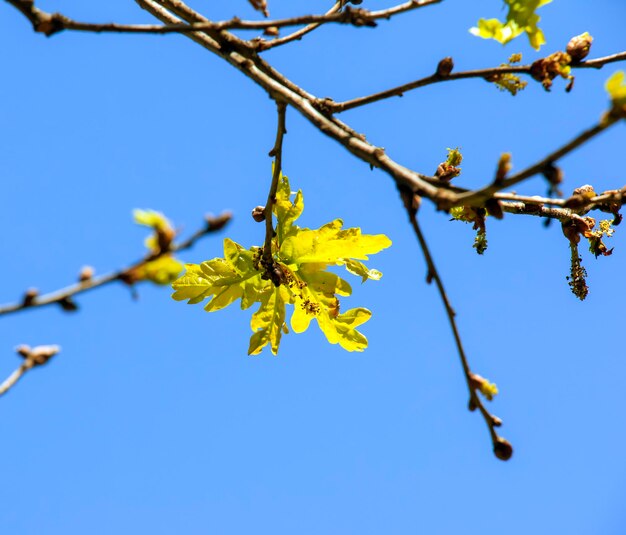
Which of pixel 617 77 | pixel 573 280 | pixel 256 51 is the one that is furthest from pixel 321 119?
pixel 573 280

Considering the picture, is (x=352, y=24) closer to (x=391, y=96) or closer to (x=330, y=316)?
(x=391, y=96)

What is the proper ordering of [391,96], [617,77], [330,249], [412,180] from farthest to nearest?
[330,249] → [391,96] → [412,180] → [617,77]

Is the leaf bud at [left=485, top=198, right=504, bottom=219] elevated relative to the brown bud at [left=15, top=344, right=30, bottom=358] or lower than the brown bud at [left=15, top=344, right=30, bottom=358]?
elevated

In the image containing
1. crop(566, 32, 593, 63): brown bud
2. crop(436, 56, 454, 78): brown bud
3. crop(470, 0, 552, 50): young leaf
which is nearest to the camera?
crop(436, 56, 454, 78): brown bud

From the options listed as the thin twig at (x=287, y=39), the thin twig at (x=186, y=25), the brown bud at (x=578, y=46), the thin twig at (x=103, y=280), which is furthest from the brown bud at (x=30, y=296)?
the brown bud at (x=578, y=46)

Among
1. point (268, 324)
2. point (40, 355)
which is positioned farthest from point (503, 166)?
point (268, 324)

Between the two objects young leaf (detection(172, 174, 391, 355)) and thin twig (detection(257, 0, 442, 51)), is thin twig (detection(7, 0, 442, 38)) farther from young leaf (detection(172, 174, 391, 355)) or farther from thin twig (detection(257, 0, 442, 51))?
young leaf (detection(172, 174, 391, 355))

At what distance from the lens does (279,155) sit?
2.46 metres

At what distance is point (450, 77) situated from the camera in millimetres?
2094

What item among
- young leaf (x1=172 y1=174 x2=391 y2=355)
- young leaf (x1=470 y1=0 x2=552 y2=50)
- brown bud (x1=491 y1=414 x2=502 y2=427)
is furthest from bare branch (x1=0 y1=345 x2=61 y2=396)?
young leaf (x1=470 y1=0 x2=552 y2=50)

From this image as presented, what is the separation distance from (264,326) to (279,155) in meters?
0.77

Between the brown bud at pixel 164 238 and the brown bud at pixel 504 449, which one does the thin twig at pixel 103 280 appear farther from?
the brown bud at pixel 504 449

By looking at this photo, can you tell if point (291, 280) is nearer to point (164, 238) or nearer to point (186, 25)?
point (186, 25)

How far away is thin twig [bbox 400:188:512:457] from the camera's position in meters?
1.79
